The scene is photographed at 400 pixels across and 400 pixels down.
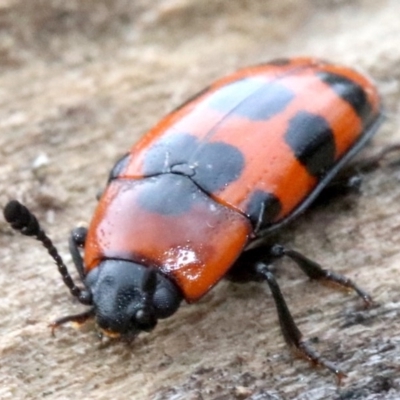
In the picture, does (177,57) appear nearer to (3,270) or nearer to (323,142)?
(323,142)

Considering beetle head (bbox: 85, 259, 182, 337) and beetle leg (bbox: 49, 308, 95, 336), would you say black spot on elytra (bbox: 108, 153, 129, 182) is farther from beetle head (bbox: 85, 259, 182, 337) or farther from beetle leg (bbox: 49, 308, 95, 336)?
beetle leg (bbox: 49, 308, 95, 336)

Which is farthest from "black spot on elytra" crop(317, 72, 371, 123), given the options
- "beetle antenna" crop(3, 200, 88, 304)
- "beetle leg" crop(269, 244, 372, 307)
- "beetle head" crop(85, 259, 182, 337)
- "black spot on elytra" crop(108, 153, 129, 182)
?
"beetle antenna" crop(3, 200, 88, 304)

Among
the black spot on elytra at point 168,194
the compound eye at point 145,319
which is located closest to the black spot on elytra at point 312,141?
the black spot on elytra at point 168,194

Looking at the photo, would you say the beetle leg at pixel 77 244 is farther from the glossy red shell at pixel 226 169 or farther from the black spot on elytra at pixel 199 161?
the black spot on elytra at pixel 199 161

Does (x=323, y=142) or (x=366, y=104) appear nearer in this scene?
(x=323, y=142)

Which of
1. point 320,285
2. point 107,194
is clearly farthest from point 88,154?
point 320,285

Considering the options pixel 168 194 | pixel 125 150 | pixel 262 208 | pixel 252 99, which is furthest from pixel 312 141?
pixel 125 150

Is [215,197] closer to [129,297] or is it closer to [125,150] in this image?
[129,297]
